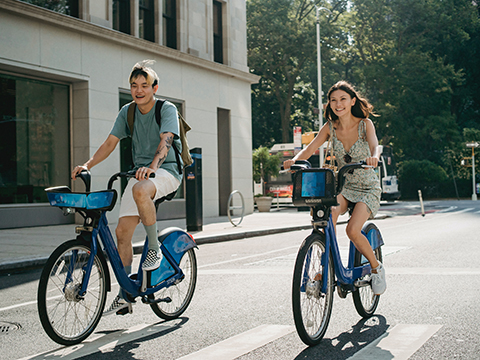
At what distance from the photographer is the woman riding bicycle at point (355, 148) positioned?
4.52 meters

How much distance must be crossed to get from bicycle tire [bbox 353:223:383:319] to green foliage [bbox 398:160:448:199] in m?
34.7

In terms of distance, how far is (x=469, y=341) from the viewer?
A: 12.9 ft

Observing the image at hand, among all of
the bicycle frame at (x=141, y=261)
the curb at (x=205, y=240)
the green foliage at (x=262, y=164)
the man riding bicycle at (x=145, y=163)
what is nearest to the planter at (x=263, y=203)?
the green foliage at (x=262, y=164)

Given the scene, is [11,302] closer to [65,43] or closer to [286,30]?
[65,43]

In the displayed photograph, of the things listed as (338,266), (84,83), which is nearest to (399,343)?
(338,266)

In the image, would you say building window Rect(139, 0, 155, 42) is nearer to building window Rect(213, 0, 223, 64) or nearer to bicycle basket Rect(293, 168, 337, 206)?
building window Rect(213, 0, 223, 64)

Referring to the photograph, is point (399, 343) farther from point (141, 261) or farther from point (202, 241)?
point (202, 241)

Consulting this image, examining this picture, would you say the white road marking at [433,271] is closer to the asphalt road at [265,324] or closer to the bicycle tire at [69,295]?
the asphalt road at [265,324]

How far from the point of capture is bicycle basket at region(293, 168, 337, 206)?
13.1 feet

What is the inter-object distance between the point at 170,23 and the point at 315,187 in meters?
16.6

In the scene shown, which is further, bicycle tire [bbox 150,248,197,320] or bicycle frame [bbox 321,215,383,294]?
bicycle tire [bbox 150,248,197,320]

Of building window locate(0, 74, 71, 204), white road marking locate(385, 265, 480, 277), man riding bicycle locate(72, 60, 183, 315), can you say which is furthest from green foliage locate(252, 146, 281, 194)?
man riding bicycle locate(72, 60, 183, 315)

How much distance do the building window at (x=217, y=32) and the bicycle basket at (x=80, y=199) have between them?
714 inches

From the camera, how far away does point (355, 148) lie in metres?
4.58
